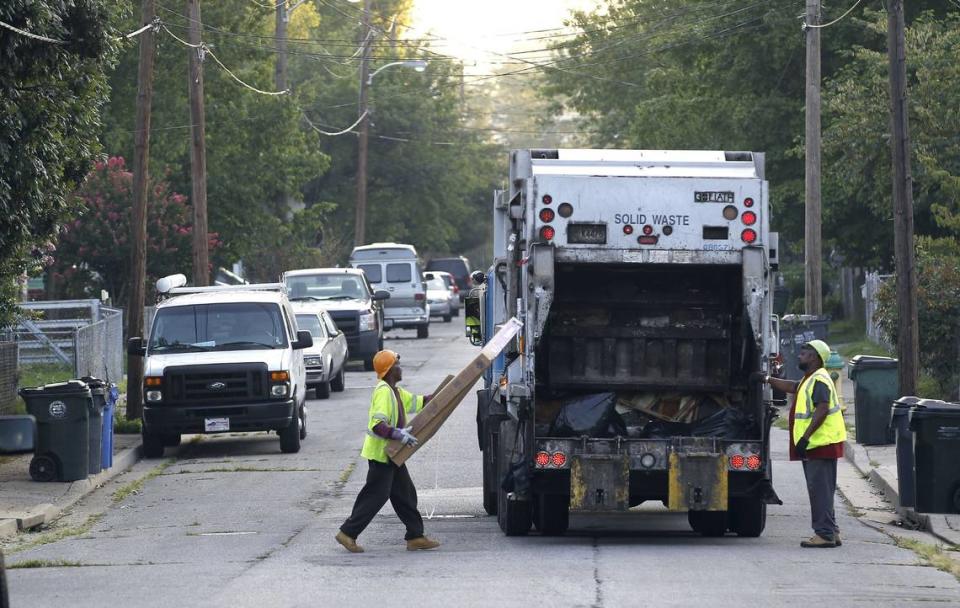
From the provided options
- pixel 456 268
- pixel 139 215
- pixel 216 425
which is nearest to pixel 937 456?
pixel 216 425

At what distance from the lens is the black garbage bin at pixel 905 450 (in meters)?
13.9

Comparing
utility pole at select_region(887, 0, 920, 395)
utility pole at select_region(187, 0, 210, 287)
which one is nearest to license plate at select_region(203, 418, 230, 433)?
utility pole at select_region(887, 0, 920, 395)

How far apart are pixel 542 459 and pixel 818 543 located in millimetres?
2184

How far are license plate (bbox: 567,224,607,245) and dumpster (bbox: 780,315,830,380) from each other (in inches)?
562

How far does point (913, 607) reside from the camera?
Result: 30.7 feet

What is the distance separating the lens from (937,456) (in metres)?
13.6

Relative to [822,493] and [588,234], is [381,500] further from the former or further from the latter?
[822,493]

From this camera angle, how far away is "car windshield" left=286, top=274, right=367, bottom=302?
32375mm

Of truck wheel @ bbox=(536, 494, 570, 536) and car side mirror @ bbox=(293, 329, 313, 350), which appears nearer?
truck wheel @ bbox=(536, 494, 570, 536)

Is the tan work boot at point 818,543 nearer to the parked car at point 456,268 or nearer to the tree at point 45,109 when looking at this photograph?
the tree at point 45,109

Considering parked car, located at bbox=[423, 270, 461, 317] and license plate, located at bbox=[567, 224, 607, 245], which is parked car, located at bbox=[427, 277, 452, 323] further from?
license plate, located at bbox=[567, 224, 607, 245]

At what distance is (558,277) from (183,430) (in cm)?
800

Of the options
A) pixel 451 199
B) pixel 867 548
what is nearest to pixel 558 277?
pixel 867 548

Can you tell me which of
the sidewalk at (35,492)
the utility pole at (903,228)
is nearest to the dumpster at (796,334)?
the utility pole at (903,228)
